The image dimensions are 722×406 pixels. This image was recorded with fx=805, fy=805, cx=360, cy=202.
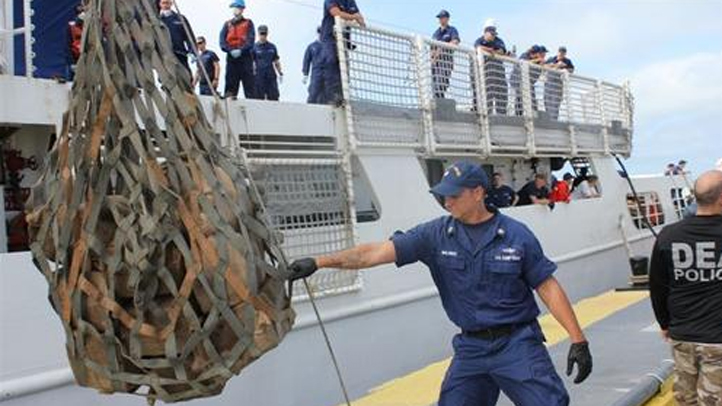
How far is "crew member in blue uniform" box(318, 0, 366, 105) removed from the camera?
6.77m

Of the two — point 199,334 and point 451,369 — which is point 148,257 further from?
point 451,369

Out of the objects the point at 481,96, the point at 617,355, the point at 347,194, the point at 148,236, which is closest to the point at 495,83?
the point at 481,96

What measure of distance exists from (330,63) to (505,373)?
4236 mm

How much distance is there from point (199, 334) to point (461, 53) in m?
6.57

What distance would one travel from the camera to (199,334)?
2.11 meters

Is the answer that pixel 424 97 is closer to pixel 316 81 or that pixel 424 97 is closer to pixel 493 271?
pixel 316 81

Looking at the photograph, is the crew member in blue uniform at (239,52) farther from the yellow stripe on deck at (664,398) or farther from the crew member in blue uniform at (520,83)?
the yellow stripe on deck at (664,398)

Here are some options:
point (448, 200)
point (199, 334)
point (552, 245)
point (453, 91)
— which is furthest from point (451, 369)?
point (552, 245)

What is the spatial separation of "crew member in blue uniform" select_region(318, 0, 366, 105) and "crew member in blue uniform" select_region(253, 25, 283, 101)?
1.02 metres

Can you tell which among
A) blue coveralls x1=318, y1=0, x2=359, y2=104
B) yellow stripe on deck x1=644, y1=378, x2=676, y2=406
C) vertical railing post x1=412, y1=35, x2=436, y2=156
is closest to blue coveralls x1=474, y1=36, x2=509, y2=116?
vertical railing post x1=412, y1=35, x2=436, y2=156

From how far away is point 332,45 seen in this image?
691 cm

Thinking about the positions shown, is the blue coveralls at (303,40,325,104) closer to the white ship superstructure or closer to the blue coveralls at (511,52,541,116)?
the white ship superstructure

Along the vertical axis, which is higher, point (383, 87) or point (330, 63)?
point (330, 63)

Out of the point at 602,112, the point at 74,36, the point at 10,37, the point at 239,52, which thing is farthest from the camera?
the point at 602,112
